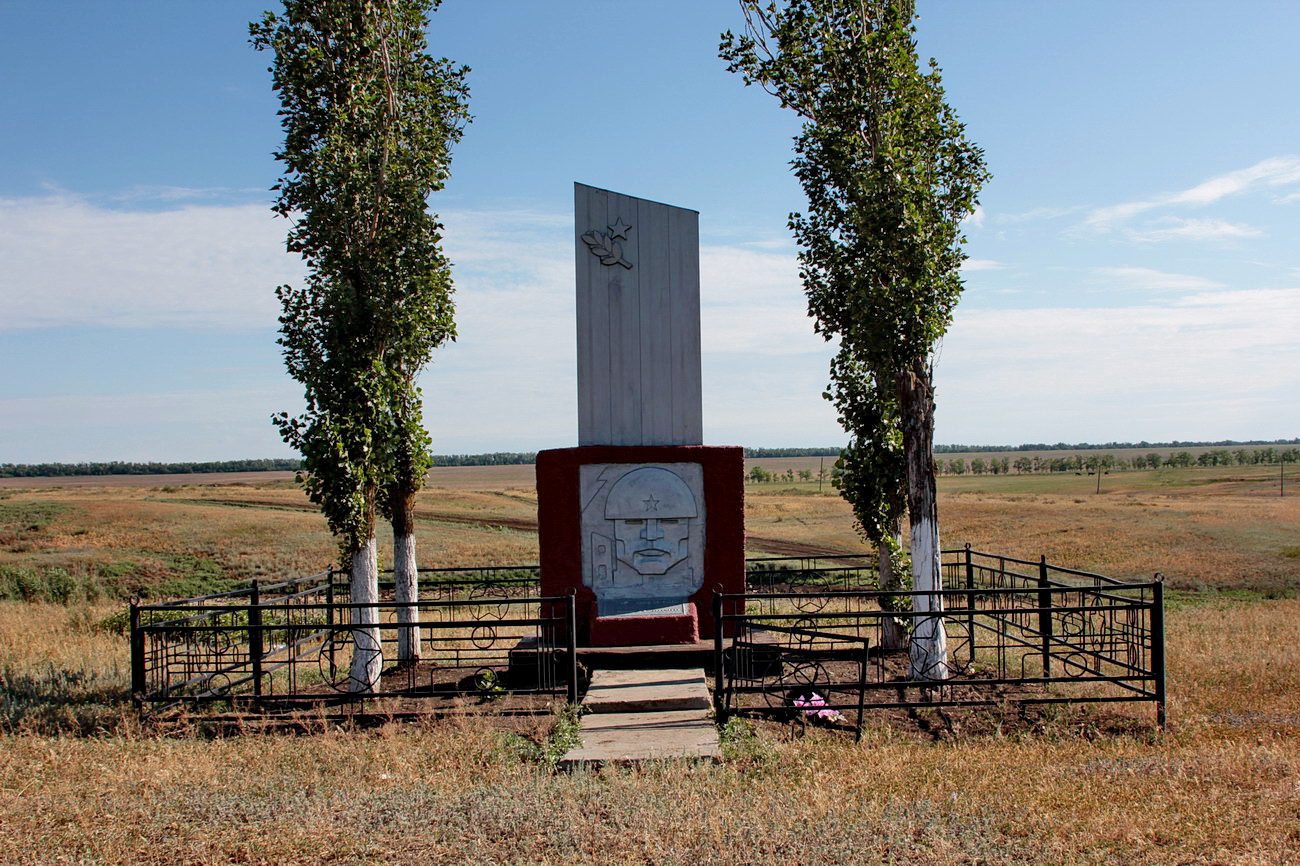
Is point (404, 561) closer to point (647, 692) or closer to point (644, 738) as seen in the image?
point (647, 692)

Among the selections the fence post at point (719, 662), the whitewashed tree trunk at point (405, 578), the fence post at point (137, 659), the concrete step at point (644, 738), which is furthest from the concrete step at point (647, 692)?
the fence post at point (137, 659)

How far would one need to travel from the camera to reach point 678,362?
38.0 feet

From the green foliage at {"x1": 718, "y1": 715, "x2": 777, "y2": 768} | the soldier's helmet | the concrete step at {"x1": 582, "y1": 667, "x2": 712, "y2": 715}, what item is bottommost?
the green foliage at {"x1": 718, "y1": 715, "x2": 777, "y2": 768}

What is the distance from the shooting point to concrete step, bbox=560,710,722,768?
7.20 meters

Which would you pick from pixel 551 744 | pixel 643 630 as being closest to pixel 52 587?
pixel 643 630

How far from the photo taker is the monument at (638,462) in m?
11.0

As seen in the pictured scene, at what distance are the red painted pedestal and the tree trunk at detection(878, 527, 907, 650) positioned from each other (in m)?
2.13

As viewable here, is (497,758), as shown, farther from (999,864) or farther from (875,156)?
(875,156)

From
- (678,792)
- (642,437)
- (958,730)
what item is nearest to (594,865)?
(678,792)

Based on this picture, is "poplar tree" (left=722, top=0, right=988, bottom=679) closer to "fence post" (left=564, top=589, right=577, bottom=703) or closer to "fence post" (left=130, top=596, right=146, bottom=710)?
"fence post" (left=564, top=589, right=577, bottom=703)

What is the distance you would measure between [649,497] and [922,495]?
125 inches

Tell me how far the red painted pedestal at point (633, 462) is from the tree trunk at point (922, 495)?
1976mm

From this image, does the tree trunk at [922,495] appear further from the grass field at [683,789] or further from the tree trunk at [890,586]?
the grass field at [683,789]

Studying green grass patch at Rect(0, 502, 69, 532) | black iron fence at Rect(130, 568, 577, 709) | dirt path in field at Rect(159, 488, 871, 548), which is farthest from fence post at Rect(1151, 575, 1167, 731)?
green grass patch at Rect(0, 502, 69, 532)
